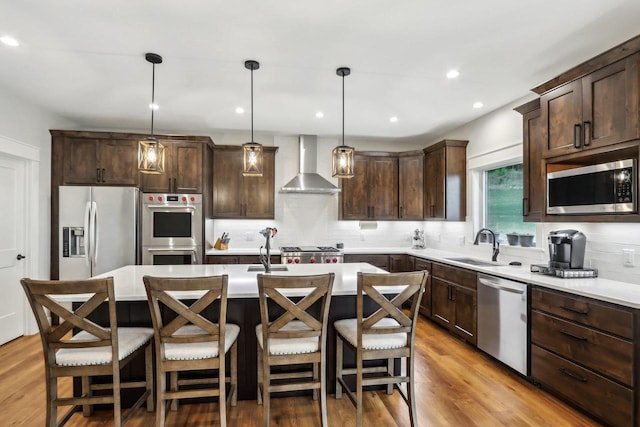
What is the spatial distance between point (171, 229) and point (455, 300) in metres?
3.61

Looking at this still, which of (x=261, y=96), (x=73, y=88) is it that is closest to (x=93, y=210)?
(x=73, y=88)

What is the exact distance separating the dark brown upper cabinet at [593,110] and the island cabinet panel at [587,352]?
115cm

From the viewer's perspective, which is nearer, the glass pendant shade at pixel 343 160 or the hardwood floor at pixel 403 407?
the hardwood floor at pixel 403 407

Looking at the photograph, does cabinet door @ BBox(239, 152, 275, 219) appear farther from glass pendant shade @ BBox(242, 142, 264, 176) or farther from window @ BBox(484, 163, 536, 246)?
window @ BBox(484, 163, 536, 246)

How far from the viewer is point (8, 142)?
3.69 m

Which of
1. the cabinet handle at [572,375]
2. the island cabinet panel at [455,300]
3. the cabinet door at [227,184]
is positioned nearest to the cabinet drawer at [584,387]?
the cabinet handle at [572,375]

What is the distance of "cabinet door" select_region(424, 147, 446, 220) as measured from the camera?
194 inches

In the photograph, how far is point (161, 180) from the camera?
473 centimetres

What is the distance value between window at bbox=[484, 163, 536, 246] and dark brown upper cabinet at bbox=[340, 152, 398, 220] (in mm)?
1431

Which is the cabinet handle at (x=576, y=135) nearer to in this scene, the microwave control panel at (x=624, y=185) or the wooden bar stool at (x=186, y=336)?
the microwave control panel at (x=624, y=185)

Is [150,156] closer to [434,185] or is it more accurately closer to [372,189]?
[372,189]

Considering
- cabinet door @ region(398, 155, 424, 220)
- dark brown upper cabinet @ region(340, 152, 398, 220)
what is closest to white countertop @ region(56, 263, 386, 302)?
dark brown upper cabinet @ region(340, 152, 398, 220)

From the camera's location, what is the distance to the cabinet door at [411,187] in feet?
18.0

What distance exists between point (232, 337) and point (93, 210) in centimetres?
307
